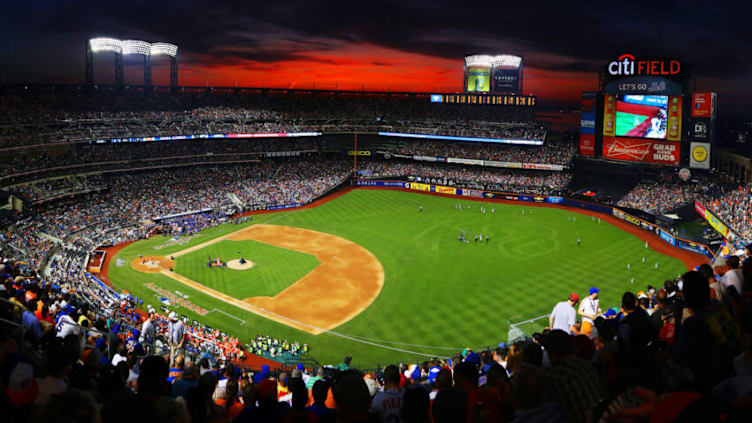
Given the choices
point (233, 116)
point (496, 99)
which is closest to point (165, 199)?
point (233, 116)

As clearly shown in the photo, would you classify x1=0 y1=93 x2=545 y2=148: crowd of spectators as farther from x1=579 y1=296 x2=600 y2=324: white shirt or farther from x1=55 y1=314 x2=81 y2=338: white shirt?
x1=579 y1=296 x2=600 y2=324: white shirt

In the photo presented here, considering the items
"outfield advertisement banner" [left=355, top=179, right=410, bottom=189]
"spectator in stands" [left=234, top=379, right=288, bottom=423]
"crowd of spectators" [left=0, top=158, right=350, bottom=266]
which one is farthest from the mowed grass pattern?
"spectator in stands" [left=234, top=379, right=288, bottom=423]

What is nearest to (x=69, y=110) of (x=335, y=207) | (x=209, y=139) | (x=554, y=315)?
(x=209, y=139)

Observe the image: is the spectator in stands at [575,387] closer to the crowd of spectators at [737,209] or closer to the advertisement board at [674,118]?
the crowd of spectators at [737,209]

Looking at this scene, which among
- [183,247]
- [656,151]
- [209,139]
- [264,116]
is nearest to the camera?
[183,247]

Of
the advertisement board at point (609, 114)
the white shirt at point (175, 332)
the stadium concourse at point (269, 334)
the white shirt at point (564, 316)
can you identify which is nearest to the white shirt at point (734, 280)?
the stadium concourse at point (269, 334)

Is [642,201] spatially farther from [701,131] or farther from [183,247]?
[183,247]

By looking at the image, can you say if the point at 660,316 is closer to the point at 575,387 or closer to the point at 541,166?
the point at 575,387
